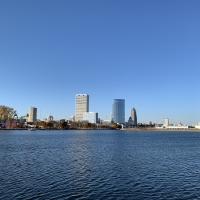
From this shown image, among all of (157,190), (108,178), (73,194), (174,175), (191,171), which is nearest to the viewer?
(73,194)

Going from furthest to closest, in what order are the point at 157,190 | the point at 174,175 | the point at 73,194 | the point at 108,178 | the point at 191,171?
the point at 191,171 → the point at 174,175 → the point at 108,178 → the point at 157,190 → the point at 73,194

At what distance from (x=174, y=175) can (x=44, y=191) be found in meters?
15.6

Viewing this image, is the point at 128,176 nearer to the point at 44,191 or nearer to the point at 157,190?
the point at 157,190

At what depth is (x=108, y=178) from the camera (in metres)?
25.5

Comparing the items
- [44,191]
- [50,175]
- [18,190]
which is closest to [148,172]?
[50,175]

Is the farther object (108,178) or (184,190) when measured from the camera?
(108,178)

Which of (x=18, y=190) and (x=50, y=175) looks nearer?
(x=18, y=190)

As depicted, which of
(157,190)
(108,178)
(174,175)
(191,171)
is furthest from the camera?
(191,171)

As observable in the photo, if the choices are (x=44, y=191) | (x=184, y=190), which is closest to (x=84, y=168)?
(x=44, y=191)

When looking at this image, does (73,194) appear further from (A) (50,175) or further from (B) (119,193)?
(A) (50,175)

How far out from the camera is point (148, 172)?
94.7 ft

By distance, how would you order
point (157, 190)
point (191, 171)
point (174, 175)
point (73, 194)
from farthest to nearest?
1. point (191, 171)
2. point (174, 175)
3. point (157, 190)
4. point (73, 194)

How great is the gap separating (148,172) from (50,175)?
12.0 m

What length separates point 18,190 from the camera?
2073cm
